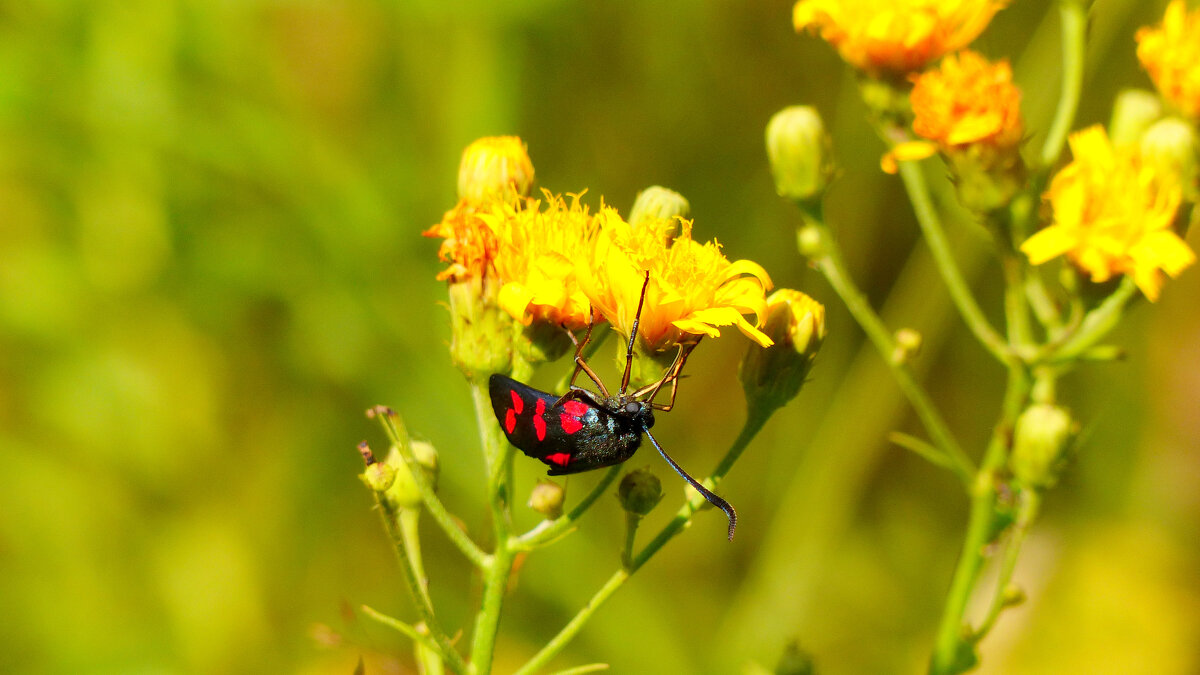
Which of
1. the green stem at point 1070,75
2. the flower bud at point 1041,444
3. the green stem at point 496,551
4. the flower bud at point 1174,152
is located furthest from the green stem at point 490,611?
the flower bud at point 1174,152

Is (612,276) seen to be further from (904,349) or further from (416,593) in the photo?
(904,349)

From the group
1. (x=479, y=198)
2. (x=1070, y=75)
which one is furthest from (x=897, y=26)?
(x=479, y=198)

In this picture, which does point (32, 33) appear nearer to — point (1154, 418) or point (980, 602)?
point (980, 602)

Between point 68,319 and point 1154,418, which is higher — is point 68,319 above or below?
above

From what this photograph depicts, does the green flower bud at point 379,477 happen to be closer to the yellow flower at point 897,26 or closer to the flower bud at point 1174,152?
the yellow flower at point 897,26

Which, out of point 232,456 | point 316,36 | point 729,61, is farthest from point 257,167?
point 729,61

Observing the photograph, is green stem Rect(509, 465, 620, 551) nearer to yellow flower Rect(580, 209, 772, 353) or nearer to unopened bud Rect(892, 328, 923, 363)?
yellow flower Rect(580, 209, 772, 353)
